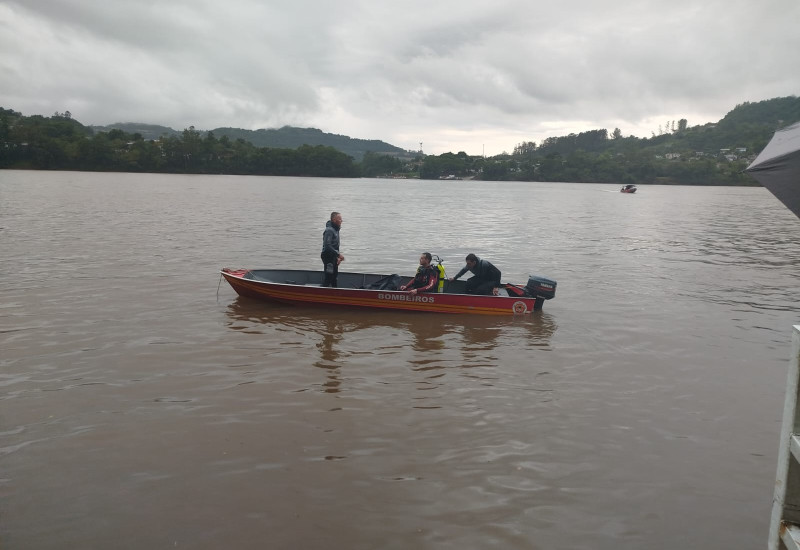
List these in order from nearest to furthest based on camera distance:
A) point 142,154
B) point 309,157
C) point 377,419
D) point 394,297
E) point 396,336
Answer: point 377,419 → point 396,336 → point 394,297 → point 142,154 → point 309,157

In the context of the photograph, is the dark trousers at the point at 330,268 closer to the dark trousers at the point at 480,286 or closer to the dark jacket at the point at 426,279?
the dark jacket at the point at 426,279

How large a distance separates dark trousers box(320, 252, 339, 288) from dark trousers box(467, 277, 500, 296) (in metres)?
3.43

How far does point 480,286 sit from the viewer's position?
14125mm

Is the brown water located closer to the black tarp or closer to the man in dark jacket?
the man in dark jacket

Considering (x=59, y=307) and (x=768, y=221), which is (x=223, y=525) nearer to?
(x=59, y=307)

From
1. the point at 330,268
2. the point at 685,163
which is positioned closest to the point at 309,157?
the point at 685,163

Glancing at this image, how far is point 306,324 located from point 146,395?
15.5 ft

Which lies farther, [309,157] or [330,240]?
[309,157]

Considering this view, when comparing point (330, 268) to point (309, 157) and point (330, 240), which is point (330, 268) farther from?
point (309, 157)

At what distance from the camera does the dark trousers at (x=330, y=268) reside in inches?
548

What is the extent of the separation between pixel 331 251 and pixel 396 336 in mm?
3063

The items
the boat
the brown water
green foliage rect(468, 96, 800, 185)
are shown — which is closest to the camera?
the brown water

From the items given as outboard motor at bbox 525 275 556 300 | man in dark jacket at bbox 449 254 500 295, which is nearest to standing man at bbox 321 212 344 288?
man in dark jacket at bbox 449 254 500 295

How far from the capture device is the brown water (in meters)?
5.50
